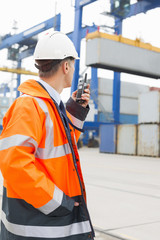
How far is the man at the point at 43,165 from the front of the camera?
4.58ft

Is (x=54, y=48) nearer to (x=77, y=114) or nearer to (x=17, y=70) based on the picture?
(x=77, y=114)

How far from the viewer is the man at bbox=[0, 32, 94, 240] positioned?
1.40 meters

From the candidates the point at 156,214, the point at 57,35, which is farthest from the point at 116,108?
the point at 57,35

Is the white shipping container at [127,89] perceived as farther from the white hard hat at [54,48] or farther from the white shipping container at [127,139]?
the white hard hat at [54,48]

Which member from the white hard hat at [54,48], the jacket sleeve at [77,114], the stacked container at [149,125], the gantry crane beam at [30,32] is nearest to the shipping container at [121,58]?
the stacked container at [149,125]

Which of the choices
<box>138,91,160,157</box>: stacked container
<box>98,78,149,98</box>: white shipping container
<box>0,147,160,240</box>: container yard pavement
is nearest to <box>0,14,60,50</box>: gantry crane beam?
<box>98,78,149,98</box>: white shipping container

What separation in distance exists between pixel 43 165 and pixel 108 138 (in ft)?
60.5

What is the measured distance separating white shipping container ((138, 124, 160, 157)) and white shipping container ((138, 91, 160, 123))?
0.39 meters

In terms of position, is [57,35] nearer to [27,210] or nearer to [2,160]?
[2,160]

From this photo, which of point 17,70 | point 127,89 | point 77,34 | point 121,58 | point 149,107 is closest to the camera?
point 121,58

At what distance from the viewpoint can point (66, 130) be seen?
157 cm

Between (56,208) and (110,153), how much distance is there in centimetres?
1880

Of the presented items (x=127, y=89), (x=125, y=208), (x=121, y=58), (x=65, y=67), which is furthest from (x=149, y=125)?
(x=127, y=89)

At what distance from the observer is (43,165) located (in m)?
1.53
